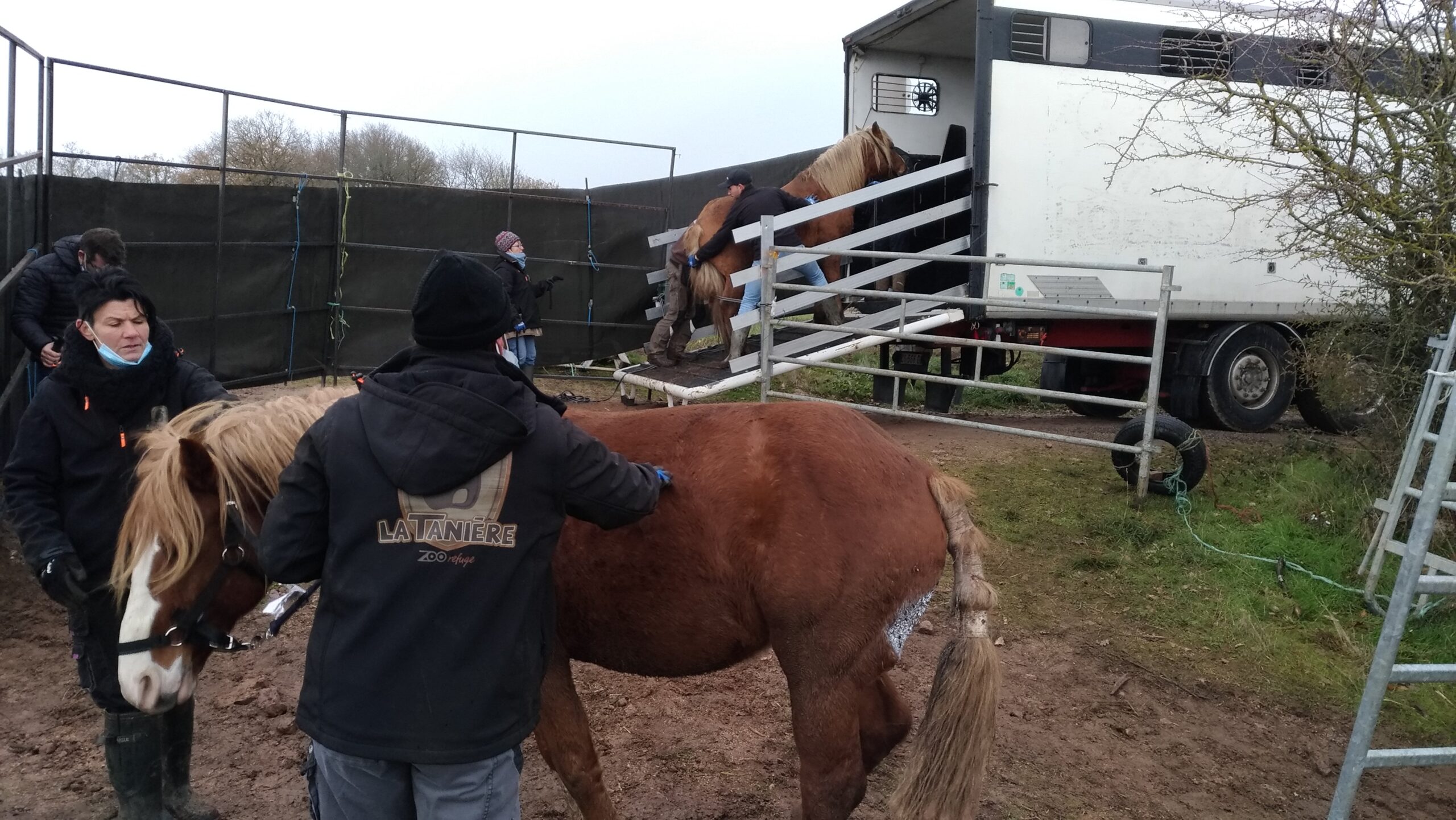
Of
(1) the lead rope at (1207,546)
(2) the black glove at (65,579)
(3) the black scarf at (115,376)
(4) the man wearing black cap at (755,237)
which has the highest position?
(4) the man wearing black cap at (755,237)

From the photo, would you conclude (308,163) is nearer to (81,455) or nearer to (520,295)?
(520,295)

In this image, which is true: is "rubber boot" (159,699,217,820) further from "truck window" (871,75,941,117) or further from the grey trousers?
"truck window" (871,75,941,117)

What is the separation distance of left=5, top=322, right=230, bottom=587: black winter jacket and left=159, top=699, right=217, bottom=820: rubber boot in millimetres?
615

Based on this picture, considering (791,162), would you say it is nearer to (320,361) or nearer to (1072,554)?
(320,361)

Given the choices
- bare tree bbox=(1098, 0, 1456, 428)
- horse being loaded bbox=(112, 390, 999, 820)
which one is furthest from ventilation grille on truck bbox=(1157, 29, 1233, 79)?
horse being loaded bbox=(112, 390, 999, 820)

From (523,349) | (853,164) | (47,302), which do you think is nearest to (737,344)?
(853,164)

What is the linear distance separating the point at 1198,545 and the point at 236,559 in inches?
210

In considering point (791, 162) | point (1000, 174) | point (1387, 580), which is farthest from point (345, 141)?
point (1387, 580)

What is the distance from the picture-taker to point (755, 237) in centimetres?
816

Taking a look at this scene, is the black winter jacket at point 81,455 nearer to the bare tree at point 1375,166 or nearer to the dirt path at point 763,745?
the dirt path at point 763,745

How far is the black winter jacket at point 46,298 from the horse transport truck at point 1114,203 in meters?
5.87

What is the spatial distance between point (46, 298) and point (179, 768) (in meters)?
3.13

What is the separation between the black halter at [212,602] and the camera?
2.36 metres

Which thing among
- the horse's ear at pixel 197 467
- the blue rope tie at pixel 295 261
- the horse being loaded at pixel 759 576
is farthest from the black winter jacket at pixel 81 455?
the blue rope tie at pixel 295 261
